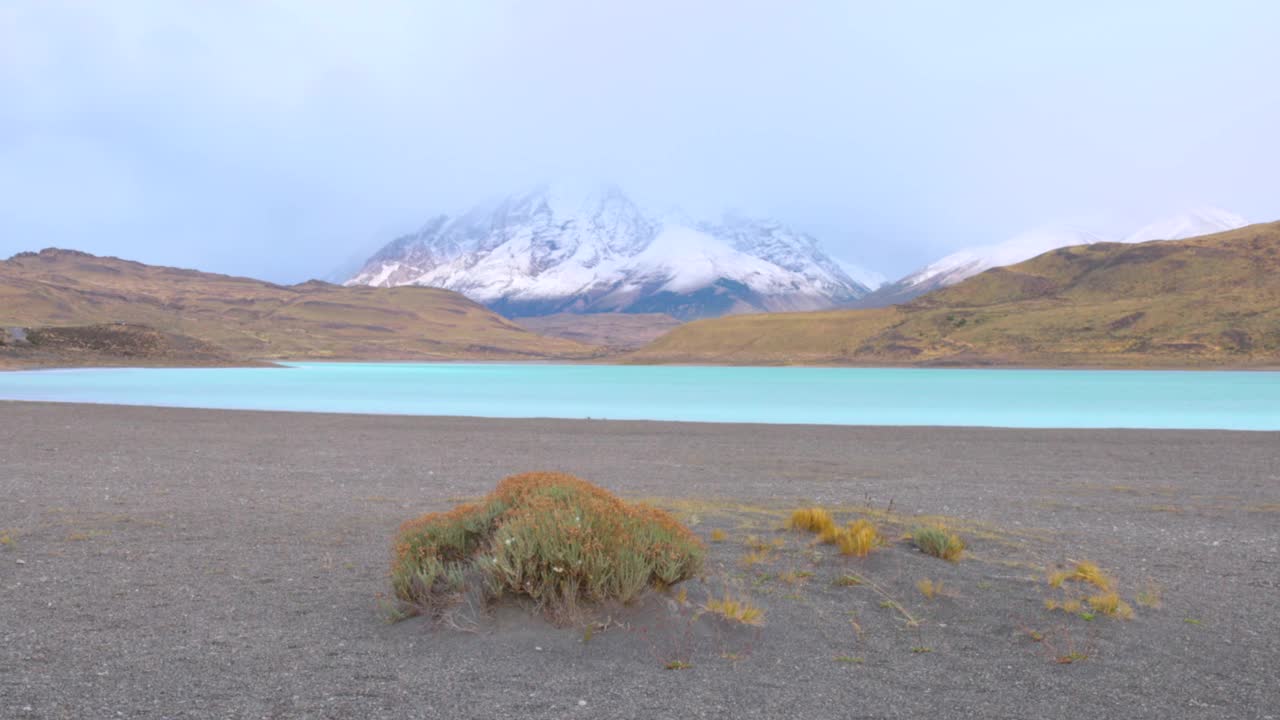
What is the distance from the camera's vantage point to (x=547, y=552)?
612 centimetres

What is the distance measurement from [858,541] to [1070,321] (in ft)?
352

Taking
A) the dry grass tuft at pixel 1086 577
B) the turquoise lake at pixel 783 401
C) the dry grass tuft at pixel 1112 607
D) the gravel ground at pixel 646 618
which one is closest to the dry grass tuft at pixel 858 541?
the gravel ground at pixel 646 618

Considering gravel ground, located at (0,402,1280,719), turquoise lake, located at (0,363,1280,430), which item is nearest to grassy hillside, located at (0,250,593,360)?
turquoise lake, located at (0,363,1280,430)

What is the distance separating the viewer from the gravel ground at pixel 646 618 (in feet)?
17.0

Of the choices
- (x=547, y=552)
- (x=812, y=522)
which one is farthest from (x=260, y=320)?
(x=547, y=552)

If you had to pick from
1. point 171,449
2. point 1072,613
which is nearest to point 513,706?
point 1072,613

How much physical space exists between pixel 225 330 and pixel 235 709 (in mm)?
139433

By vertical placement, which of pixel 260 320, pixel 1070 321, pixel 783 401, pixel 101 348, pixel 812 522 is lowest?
pixel 812 522

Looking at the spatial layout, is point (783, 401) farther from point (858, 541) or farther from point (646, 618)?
point (646, 618)

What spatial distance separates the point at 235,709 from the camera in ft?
16.3

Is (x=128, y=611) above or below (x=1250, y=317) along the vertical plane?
below

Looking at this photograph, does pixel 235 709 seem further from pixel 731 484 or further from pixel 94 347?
pixel 94 347

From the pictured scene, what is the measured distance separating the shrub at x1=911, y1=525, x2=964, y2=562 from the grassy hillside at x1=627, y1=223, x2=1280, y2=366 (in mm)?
90117

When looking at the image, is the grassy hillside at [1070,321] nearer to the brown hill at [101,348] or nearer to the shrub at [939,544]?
the brown hill at [101,348]
